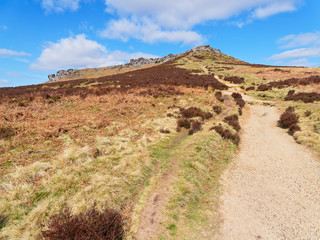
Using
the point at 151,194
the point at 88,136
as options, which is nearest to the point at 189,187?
the point at 151,194

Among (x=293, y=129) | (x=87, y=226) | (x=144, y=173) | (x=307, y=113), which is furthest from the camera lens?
(x=307, y=113)

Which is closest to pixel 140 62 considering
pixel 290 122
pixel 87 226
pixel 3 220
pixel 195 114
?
pixel 195 114

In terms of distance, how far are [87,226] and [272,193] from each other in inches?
277

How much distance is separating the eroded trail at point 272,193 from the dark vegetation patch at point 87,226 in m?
3.13

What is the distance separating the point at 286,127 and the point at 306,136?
8.55 ft

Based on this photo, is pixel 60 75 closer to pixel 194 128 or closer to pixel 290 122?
pixel 194 128

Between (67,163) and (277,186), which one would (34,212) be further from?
(277,186)

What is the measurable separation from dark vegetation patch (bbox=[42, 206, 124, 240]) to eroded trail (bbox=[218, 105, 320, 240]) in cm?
313

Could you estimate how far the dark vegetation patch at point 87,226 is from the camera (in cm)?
394

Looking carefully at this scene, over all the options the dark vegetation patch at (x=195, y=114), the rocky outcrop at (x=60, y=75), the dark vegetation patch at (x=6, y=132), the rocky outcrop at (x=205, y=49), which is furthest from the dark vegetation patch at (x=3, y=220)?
the rocky outcrop at (x=60, y=75)

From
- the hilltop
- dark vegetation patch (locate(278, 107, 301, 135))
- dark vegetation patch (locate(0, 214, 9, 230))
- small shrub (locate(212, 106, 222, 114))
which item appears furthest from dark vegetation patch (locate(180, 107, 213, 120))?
→ dark vegetation patch (locate(0, 214, 9, 230))

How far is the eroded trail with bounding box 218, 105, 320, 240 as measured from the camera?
5059 millimetres

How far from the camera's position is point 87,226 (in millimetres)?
4133

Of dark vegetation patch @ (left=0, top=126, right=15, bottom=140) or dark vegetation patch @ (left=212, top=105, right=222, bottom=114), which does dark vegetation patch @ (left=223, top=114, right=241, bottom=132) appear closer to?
dark vegetation patch @ (left=212, top=105, right=222, bottom=114)
